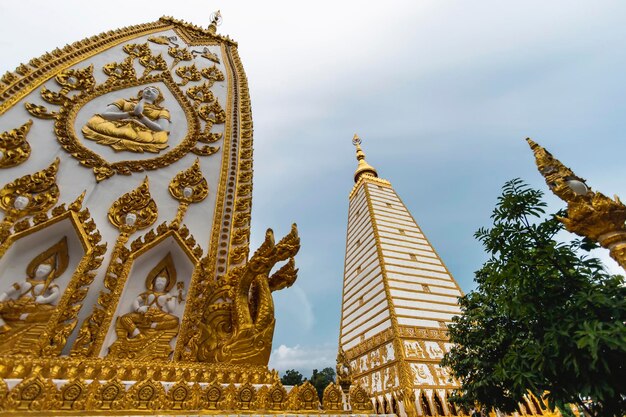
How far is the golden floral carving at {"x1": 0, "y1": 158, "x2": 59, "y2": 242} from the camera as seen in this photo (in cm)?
393

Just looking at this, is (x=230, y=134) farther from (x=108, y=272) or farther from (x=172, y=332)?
(x=172, y=332)

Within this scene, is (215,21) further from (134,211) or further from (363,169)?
(363,169)

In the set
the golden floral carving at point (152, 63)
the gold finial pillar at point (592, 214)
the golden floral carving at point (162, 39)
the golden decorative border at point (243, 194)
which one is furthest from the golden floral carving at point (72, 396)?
the golden floral carving at point (162, 39)

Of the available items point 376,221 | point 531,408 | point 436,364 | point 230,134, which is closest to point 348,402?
point 230,134

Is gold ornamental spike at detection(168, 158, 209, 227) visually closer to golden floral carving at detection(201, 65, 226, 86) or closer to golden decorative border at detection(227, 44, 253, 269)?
golden decorative border at detection(227, 44, 253, 269)

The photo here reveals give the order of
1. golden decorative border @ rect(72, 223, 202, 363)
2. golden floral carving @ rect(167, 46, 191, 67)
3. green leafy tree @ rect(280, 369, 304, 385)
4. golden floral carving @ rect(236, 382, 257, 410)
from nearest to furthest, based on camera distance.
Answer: golden floral carving @ rect(236, 382, 257, 410) → golden decorative border @ rect(72, 223, 202, 363) → golden floral carving @ rect(167, 46, 191, 67) → green leafy tree @ rect(280, 369, 304, 385)

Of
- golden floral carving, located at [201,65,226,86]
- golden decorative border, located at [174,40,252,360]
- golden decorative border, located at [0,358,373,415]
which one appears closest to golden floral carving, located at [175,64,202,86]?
golden floral carving, located at [201,65,226,86]

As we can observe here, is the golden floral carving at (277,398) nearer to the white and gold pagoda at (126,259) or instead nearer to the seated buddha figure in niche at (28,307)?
the white and gold pagoda at (126,259)

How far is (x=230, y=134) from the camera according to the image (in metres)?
7.22

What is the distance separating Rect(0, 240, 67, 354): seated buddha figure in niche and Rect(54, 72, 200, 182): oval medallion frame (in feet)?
5.58

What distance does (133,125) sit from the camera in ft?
19.9

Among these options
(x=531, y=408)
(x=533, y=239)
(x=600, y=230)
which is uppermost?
(x=533, y=239)

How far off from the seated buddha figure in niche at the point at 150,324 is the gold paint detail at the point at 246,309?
0.38 m

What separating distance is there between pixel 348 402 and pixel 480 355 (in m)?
5.03
